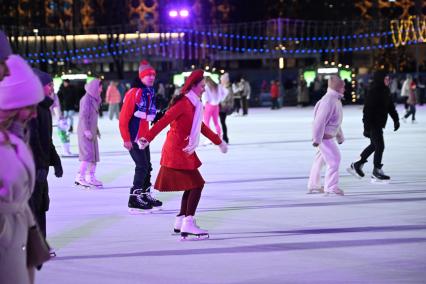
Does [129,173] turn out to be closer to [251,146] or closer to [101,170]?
[101,170]

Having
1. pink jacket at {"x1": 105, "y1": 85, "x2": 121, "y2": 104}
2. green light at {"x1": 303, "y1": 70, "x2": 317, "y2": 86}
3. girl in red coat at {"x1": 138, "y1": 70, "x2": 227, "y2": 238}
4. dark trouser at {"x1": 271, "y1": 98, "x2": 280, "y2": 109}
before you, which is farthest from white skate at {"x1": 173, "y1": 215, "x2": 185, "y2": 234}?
green light at {"x1": 303, "y1": 70, "x2": 317, "y2": 86}

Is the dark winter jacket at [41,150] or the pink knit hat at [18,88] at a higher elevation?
the pink knit hat at [18,88]

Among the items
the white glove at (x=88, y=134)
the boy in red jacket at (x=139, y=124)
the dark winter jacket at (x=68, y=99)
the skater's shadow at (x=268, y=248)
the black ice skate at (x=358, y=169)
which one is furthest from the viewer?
the dark winter jacket at (x=68, y=99)

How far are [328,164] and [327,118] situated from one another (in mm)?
510

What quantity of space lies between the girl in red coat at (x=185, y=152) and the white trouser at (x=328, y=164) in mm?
3011

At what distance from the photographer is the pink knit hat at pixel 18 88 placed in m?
4.09

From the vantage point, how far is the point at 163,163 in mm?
8328

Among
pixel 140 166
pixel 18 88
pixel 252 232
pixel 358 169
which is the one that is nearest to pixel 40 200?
pixel 252 232

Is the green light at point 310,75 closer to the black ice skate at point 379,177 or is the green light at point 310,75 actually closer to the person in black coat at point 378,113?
the person in black coat at point 378,113

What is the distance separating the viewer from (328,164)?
1123cm

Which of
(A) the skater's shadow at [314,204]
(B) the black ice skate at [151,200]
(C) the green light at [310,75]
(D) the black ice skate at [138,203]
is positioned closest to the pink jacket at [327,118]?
(A) the skater's shadow at [314,204]

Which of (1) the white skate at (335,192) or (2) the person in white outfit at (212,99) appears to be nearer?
(1) the white skate at (335,192)

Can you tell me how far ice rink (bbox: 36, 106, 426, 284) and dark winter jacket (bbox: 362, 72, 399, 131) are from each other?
756 mm

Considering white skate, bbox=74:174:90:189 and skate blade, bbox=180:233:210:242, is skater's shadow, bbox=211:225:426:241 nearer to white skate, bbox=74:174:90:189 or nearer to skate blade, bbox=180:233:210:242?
skate blade, bbox=180:233:210:242
